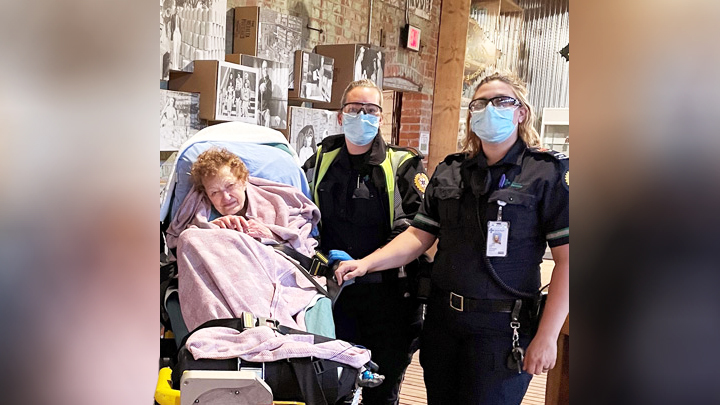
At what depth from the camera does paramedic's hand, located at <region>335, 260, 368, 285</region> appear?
5.85 ft

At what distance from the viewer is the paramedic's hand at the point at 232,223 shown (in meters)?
1.85

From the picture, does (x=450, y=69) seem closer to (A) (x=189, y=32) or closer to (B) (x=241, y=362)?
(A) (x=189, y=32)

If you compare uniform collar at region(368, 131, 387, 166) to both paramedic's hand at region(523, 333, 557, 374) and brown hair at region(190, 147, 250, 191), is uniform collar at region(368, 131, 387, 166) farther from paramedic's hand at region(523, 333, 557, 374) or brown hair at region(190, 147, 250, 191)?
paramedic's hand at region(523, 333, 557, 374)

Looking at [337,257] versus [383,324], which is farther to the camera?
[383,324]

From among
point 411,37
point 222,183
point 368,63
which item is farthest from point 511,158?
point 411,37

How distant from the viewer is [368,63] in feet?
14.9

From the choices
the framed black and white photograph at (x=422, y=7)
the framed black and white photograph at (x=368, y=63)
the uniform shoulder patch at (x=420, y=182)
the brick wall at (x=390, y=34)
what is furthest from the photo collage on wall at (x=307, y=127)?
the framed black and white photograph at (x=422, y=7)

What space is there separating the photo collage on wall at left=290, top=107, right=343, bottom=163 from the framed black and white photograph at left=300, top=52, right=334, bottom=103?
0.36ft

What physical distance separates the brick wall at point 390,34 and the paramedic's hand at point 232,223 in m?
2.37

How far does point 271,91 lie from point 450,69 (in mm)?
1868
